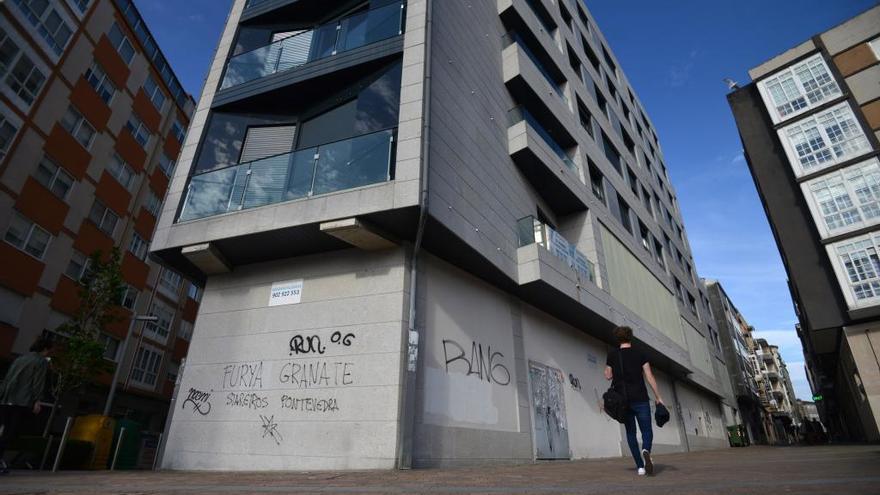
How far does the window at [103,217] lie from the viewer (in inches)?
912

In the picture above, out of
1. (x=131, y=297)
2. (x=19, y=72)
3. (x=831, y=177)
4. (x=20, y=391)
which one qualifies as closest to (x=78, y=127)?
(x=19, y=72)

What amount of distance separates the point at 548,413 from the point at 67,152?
24060mm

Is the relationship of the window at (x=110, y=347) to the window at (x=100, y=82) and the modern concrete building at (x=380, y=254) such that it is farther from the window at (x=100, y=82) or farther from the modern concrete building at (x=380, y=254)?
the modern concrete building at (x=380, y=254)

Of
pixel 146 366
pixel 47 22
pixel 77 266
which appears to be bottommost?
pixel 146 366

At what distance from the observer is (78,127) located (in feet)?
72.9

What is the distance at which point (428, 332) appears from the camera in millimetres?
8219

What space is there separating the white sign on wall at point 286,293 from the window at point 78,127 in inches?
779

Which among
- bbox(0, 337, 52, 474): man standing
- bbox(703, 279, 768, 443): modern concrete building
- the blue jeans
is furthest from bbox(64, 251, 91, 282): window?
bbox(703, 279, 768, 443): modern concrete building

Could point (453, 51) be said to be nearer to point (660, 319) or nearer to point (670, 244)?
point (660, 319)

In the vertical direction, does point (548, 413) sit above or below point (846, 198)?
below

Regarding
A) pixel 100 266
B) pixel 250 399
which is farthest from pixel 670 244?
pixel 100 266

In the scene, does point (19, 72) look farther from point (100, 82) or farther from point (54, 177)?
point (100, 82)

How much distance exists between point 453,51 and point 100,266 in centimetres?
1598

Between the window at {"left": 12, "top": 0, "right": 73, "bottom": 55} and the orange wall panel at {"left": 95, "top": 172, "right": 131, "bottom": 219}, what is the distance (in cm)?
628
